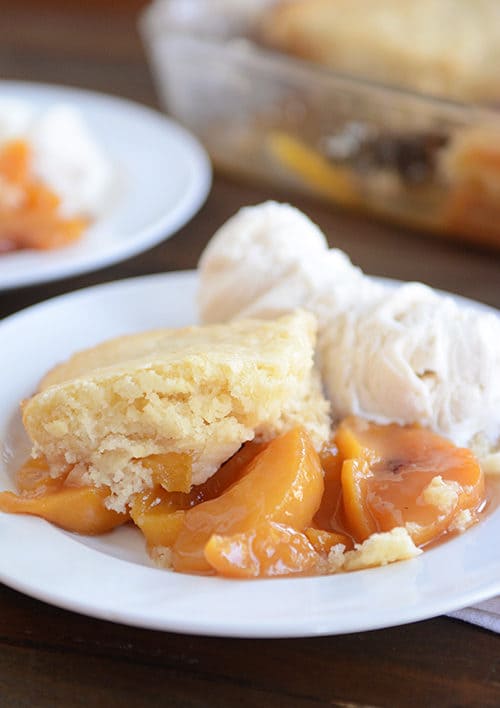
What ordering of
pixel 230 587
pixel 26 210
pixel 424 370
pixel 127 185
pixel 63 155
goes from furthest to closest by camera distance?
pixel 127 185 → pixel 63 155 → pixel 26 210 → pixel 424 370 → pixel 230 587

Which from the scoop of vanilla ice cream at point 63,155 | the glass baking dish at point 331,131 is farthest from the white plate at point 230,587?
the glass baking dish at point 331,131

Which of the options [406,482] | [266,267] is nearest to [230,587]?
[406,482]

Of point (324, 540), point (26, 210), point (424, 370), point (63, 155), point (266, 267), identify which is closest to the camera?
point (324, 540)

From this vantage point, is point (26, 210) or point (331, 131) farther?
point (331, 131)

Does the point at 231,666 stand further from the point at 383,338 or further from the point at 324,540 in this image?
the point at 383,338

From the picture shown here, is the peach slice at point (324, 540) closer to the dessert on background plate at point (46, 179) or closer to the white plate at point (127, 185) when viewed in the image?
the white plate at point (127, 185)
